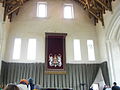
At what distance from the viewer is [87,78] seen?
28.9 feet

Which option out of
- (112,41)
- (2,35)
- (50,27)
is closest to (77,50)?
(112,41)

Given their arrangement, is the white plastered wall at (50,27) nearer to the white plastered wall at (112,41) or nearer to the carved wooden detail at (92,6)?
the carved wooden detail at (92,6)

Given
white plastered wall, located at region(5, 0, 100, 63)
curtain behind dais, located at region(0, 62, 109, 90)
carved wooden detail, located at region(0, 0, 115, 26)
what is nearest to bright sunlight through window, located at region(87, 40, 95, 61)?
white plastered wall, located at region(5, 0, 100, 63)

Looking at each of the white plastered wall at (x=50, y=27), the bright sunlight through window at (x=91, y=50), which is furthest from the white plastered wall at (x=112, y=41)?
the white plastered wall at (x=50, y=27)

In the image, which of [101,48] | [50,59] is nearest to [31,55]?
[50,59]

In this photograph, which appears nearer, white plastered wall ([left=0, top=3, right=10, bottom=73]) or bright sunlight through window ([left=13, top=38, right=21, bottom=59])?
white plastered wall ([left=0, top=3, right=10, bottom=73])

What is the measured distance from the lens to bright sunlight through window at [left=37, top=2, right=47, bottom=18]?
10.1m

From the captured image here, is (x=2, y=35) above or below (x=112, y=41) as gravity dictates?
above

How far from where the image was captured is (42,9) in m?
10.3

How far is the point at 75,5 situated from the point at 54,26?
7.72 ft

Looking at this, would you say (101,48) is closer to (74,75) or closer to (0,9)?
(74,75)

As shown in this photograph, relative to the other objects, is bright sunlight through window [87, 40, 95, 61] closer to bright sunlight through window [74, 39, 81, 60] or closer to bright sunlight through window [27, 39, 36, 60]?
bright sunlight through window [74, 39, 81, 60]

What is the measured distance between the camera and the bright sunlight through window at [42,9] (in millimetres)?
10127

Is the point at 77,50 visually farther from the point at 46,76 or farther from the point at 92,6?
the point at 92,6
